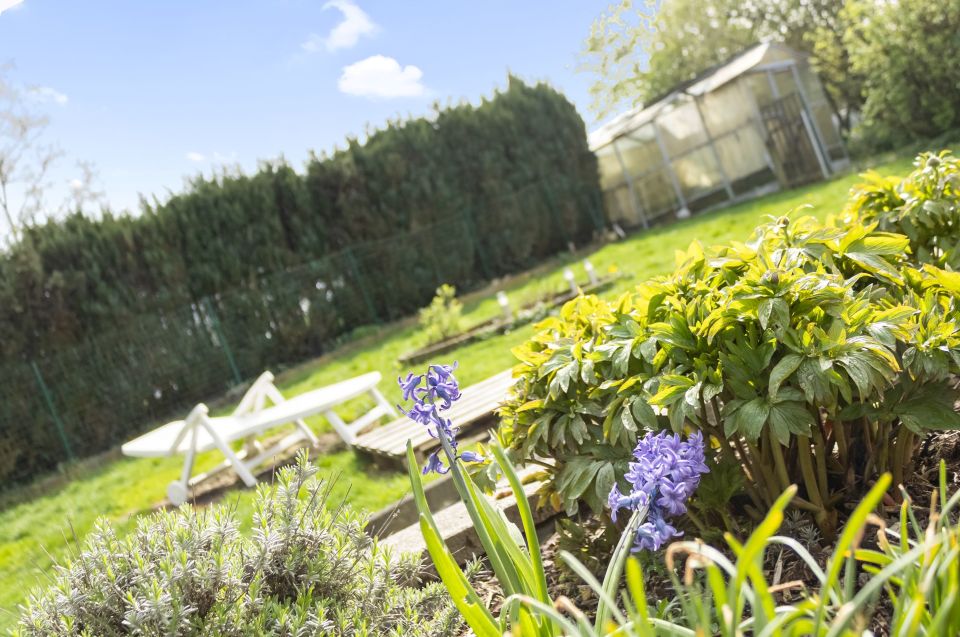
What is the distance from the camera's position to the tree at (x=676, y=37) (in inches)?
1124

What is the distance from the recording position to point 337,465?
5.24 metres

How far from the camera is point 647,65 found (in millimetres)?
31953

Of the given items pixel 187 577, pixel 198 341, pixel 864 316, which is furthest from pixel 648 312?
pixel 198 341

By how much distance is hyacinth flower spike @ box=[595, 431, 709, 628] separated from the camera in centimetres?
143

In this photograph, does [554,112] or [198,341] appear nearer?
[198,341]

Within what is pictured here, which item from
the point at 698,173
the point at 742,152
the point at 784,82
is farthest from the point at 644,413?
the point at 784,82

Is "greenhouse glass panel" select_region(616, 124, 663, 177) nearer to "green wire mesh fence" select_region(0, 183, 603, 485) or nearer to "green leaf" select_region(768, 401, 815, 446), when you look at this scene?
"green wire mesh fence" select_region(0, 183, 603, 485)

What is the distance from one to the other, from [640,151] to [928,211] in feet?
54.5

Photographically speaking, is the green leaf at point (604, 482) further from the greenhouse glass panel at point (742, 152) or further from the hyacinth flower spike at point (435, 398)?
the greenhouse glass panel at point (742, 152)

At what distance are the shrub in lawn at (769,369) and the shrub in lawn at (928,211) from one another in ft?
1.56

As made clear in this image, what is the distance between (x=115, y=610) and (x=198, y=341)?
10242 millimetres

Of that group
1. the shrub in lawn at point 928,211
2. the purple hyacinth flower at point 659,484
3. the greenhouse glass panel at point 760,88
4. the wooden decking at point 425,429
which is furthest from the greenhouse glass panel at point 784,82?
the purple hyacinth flower at point 659,484

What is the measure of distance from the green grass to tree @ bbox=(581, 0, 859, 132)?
17.2 m

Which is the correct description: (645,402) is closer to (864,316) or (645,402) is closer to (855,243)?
(864,316)
